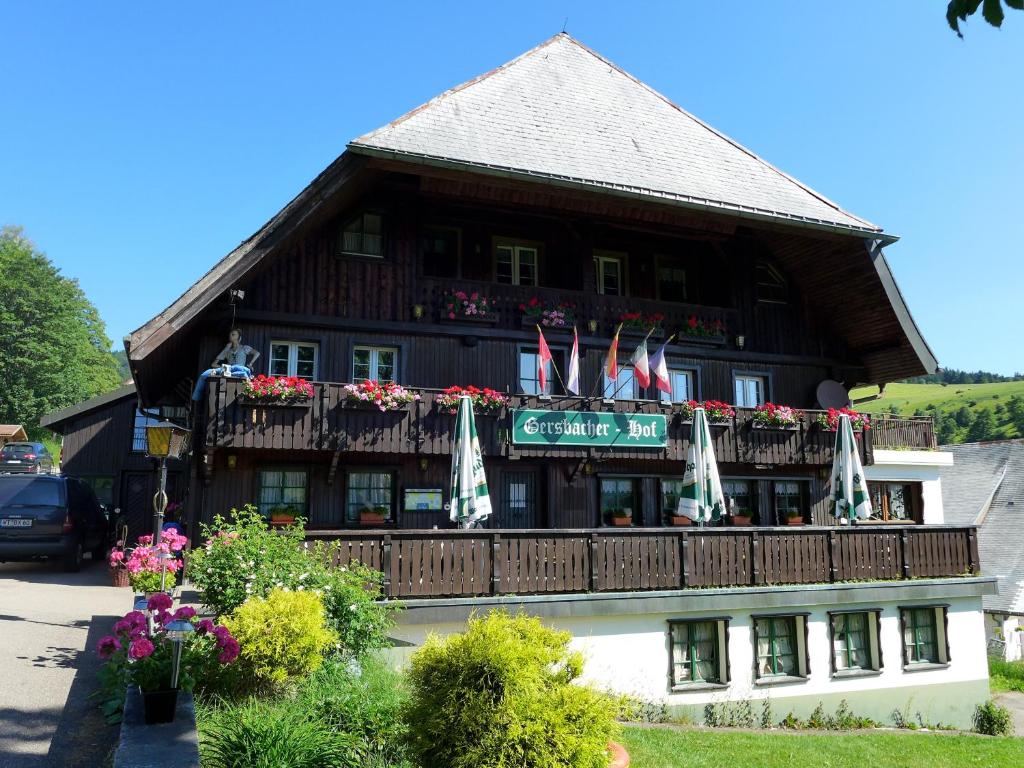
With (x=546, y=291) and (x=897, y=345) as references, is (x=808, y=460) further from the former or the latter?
(x=546, y=291)

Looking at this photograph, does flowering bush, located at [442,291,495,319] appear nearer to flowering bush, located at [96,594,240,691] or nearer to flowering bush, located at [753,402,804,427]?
flowering bush, located at [753,402,804,427]

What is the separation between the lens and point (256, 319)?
15.2 meters

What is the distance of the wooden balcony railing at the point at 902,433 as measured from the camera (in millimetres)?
25622

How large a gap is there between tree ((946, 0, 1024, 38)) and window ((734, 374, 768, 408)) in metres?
15.5

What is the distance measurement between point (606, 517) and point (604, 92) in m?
10.4

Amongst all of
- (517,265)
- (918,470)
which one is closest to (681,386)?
(517,265)

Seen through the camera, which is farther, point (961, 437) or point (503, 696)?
point (961, 437)

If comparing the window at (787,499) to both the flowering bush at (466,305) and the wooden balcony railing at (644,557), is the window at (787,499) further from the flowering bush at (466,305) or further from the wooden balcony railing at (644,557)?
the flowering bush at (466,305)

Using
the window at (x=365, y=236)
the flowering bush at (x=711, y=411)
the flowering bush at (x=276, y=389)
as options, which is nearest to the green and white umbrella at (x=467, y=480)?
the flowering bush at (x=276, y=389)

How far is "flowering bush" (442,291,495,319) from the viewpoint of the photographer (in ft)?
53.7

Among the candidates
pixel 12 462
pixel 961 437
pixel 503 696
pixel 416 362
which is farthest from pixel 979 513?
pixel 961 437

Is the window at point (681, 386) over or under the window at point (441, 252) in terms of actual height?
under

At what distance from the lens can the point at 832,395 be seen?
19.3 meters

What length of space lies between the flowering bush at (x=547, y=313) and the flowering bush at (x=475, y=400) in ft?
7.97
